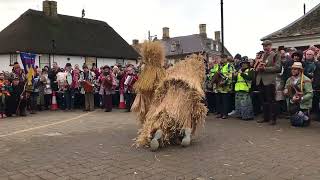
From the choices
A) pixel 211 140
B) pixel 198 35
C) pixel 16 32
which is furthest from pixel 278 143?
pixel 198 35

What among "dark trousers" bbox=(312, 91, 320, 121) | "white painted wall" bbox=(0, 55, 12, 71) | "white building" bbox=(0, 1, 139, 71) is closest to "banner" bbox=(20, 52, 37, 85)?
"dark trousers" bbox=(312, 91, 320, 121)

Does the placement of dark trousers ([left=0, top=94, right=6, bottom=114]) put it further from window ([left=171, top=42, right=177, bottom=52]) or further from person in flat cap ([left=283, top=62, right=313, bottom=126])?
window ([left=171, top=42, right=177, bottom=52])

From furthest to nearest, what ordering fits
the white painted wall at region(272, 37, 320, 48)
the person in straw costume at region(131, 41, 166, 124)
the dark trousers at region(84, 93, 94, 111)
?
the white painted wall at region(272, 37, 320, 48), the dark trousers at region(84, 93, 94, 111), the person in straw costume at region(131, 41, 166, 124)

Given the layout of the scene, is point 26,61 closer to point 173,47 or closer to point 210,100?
point 210,100

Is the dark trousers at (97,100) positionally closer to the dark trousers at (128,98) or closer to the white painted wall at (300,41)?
the dark trousers at (128,98)

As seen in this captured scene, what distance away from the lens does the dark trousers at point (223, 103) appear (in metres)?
13.8

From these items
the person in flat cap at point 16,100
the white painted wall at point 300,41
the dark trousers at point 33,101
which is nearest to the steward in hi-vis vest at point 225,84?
the person in flat cap at point 16,100

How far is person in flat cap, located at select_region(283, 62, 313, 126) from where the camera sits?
11273 millimetres

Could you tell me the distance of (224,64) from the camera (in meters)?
14.0

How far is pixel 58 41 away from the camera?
50.0 meters

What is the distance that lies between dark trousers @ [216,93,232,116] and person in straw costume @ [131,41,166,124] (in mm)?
4549

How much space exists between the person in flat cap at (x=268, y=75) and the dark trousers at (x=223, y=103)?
158cm

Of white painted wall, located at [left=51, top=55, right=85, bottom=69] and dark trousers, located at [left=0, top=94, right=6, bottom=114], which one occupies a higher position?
white painted wall, located at [left=51, top=55, right=85, bottom=69]

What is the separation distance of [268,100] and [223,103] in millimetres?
1967
